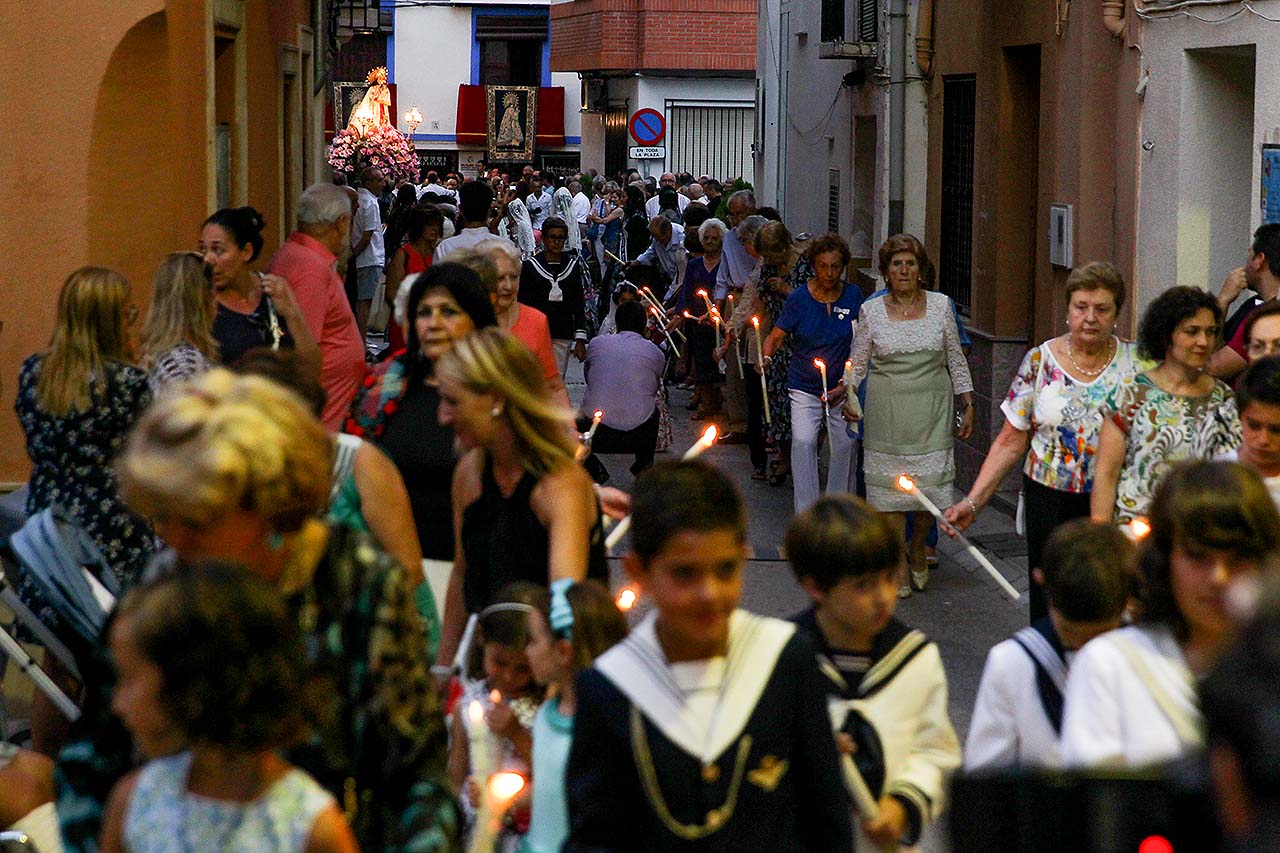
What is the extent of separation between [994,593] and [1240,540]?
277 inches

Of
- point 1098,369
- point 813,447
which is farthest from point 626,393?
point 1098,369

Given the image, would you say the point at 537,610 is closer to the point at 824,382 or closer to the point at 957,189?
the point at 824,382

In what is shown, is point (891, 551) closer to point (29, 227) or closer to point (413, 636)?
point (413, 636)

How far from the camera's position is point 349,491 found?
4.54m

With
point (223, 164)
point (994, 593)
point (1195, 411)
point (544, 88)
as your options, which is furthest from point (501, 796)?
point (544, 88)

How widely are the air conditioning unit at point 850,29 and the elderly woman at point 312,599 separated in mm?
15907

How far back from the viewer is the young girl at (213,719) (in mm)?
2717

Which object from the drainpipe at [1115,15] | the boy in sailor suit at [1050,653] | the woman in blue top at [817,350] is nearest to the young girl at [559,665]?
the boy in sailor suit at [1050,653]

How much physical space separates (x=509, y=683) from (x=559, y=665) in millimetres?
559

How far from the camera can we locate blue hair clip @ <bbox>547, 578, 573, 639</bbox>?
166 inches

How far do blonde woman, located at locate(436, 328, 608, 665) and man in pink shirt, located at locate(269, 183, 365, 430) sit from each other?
369 cm

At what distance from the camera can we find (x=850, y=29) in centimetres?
2048

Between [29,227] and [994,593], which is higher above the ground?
[29,227]

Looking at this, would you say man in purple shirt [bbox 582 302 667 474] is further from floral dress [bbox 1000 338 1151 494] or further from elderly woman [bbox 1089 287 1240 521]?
elderly woman [bbox 1089 287 1240 521]
